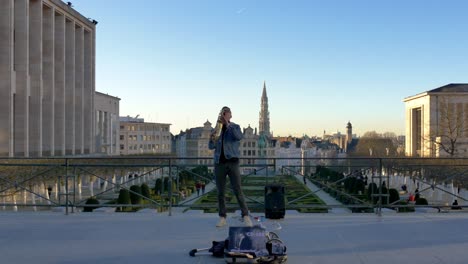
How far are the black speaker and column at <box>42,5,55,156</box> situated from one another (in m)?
41.2

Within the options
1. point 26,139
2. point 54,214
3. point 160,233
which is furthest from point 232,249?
point 26,139

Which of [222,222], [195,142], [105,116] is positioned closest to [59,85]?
[105,116]

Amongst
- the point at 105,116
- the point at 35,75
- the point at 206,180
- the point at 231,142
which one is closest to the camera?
the point at 231,142

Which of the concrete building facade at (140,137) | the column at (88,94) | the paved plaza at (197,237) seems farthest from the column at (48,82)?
the concrete building facade at (140,137)

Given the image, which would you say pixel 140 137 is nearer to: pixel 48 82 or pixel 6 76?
pixel 48 82

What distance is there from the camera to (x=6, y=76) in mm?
39188

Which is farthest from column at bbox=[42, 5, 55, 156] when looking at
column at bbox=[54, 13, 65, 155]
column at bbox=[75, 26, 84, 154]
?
column at bbox=[75, 26, 84, 154]

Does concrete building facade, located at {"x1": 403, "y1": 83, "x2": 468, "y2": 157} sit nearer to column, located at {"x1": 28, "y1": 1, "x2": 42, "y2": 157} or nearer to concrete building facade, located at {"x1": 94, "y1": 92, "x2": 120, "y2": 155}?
concrete building facade, located at {"x1": 94, "y1": 92, "x2": 120, "y2": 155}

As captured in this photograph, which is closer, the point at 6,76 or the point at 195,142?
the point at 6,76

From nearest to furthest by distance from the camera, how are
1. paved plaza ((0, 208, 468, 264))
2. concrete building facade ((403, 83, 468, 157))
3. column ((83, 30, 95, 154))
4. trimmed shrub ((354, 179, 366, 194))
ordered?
paved plaza ((0, 208, 468, 264))
trimmed shrub ((354, 179, 366, 194))
column ((83, 30, 95, 154))
concrete building facade ((403, 83, 468, 157))

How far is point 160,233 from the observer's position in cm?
880

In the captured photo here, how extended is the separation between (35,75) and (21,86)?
3.00 meters

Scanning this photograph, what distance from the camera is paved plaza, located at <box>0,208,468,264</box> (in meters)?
6.94

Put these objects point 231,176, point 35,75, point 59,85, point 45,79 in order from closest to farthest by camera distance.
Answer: point 231,176 < point 35,75 < point 45,79 < point 59,85
